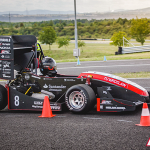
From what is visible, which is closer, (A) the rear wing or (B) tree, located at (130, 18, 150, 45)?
(A) the rear wing

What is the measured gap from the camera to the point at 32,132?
5094 millimetres

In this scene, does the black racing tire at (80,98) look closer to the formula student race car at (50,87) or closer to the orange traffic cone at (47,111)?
the formula student race car at (50,87)

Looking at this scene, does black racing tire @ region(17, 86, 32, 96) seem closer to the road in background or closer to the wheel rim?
the wheel rim

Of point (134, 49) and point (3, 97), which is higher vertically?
point (134, 49)

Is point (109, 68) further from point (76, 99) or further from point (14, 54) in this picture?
point (76, 99)

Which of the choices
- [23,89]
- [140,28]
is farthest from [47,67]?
[140,28]

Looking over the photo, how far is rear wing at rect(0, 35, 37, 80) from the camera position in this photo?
7082mm

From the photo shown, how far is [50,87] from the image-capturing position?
714cm

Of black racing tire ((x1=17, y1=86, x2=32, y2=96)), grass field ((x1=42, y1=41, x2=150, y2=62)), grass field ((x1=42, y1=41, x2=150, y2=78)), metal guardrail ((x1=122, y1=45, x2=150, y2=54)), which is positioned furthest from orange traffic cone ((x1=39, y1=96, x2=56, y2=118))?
metal guardrail ((x1=122, y1=45, x2=150, y2=54))

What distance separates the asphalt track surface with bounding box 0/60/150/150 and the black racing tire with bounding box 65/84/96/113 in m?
0.19

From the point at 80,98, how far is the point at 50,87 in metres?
1.06

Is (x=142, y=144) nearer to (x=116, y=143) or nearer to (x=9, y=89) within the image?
(x=116, y=143)

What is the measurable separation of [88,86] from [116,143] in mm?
2343

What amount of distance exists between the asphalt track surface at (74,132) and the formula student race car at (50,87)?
1.00 ft
